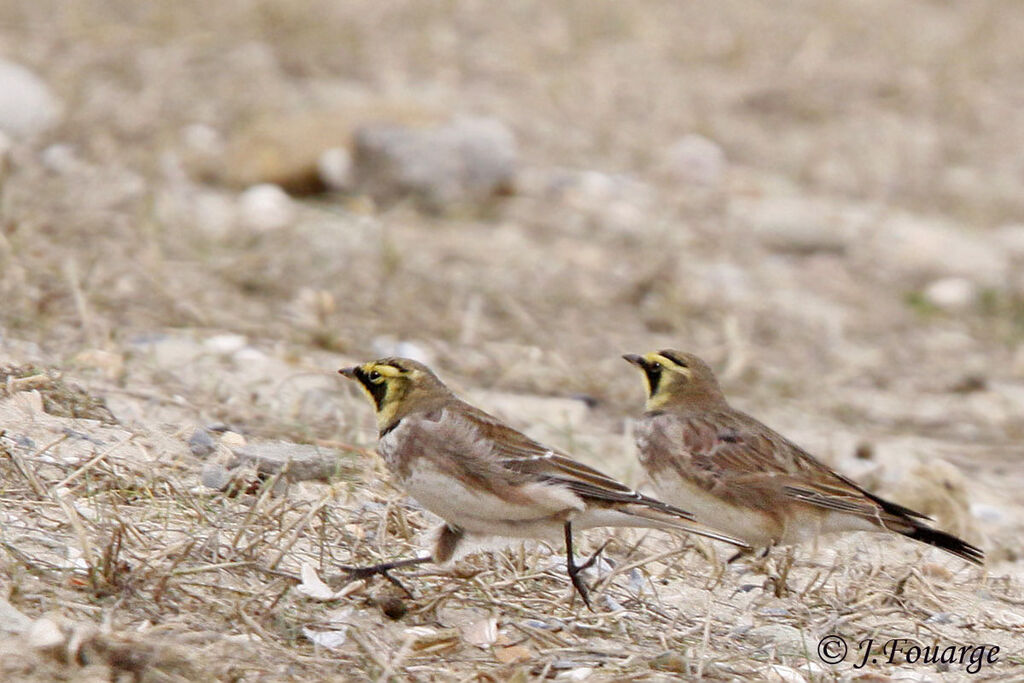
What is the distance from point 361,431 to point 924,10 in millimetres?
11188

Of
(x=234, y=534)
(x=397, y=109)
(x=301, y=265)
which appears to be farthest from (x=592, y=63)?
(x=234, y=534)

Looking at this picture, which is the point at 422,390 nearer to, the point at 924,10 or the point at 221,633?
the point at 221,633

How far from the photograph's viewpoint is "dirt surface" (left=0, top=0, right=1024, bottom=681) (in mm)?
4379

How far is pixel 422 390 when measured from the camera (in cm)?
509

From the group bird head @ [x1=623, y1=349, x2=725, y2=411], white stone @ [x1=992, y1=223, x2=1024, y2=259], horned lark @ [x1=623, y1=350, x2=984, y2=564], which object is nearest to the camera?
horned lark @ [x1=623, y1=350, x2=984, y2=564]

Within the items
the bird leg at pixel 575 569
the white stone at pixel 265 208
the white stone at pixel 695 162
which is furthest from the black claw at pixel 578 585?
the white stone at pixel 695 162

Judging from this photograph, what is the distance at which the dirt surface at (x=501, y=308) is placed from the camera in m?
4.38

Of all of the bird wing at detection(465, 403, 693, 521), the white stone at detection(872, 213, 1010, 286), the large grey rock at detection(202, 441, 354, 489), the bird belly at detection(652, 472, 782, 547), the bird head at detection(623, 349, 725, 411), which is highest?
the white stone at detection(872, 213, 1010, 286)

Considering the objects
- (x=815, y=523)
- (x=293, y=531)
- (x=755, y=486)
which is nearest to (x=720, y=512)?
(x=755, y=486)

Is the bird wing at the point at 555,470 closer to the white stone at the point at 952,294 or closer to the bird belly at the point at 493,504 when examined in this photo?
the bird belly at the point at 493,504

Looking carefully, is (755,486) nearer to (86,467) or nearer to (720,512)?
(720,512)

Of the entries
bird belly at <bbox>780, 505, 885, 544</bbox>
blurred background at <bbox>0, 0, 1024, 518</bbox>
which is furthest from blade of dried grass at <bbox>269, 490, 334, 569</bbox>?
bird belly at <bbox>780, 505, 885, 544</bbox>

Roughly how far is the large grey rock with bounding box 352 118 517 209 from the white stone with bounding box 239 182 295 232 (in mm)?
637

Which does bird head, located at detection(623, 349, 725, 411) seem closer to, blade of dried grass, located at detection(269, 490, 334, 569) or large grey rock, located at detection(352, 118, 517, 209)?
blade of dried grass, located at detection(269, 490, 334, 569)
